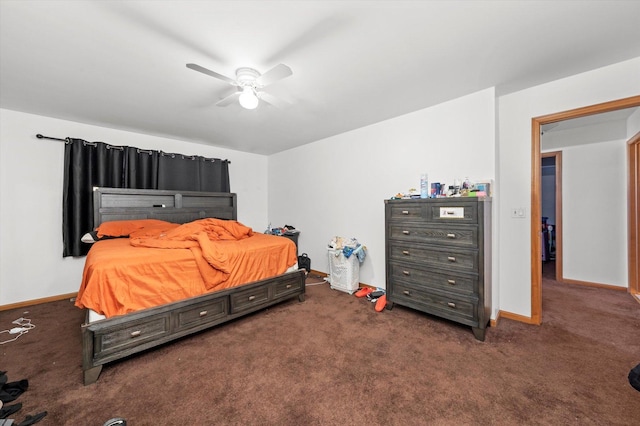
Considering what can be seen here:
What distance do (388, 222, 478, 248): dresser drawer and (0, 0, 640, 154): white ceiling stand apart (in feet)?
4.77

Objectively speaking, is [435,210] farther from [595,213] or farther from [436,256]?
[595,213]

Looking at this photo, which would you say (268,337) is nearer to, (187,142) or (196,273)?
(196,273)

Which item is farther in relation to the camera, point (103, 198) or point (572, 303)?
point (103, 198)

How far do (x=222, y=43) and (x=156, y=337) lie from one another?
2.43 meters

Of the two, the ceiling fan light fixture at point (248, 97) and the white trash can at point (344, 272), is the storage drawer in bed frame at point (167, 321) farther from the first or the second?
the ceiling fan light fixture at point (248, 97)

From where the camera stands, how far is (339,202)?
414cm

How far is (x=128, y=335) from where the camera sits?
76.5 inches

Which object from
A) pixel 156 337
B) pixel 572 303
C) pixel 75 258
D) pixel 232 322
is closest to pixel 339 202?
pixel 232 322

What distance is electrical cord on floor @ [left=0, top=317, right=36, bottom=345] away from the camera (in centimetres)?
240

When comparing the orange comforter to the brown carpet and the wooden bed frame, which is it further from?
the brown carpet

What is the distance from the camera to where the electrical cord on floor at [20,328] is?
240 cm

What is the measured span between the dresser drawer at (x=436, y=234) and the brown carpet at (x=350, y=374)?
2.90 feet

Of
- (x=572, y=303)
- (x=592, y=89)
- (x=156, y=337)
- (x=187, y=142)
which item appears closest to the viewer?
(x=156, y=337)

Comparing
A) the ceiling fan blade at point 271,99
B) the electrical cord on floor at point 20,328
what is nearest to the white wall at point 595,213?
the ceiling fan blade at point 271,99
